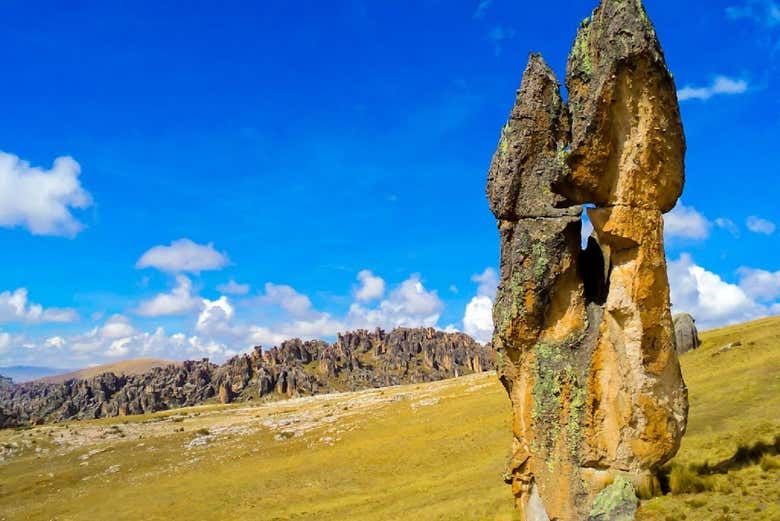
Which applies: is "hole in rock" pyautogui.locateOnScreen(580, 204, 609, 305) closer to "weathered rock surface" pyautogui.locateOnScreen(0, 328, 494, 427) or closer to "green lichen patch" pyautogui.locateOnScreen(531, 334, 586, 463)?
"green lichen patch" pyautogui.locateOnScreen(531, 334, 586, 463)

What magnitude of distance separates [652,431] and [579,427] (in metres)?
1.60

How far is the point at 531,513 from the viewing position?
14.7 m

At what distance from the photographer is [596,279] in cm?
1497

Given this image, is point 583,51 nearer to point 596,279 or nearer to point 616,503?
point 596,279

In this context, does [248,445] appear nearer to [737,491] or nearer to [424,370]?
[737,491]

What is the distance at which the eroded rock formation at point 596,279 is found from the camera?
12.6 m

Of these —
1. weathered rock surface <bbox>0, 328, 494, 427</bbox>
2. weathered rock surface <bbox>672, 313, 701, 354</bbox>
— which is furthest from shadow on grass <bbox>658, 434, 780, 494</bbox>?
weathered rock surface <bbox>0, 328, 494, 427</bbox>

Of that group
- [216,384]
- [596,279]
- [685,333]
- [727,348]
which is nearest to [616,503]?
[596,279]

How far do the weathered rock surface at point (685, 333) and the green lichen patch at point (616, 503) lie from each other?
35465mm

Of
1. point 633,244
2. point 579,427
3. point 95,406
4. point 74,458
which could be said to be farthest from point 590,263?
point 95,406

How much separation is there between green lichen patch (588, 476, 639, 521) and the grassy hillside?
308 mm

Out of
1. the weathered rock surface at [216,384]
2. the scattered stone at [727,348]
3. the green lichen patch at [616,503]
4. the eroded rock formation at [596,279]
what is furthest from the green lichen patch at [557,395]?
the weathered rock surface at [216,384]

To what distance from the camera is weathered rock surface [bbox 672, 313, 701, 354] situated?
1742 inches

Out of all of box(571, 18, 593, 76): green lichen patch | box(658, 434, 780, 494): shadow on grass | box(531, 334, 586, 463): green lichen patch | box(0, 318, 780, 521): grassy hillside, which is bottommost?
box(0, 318, 780, 521): grassy hillside
